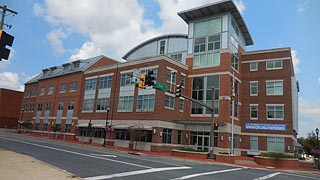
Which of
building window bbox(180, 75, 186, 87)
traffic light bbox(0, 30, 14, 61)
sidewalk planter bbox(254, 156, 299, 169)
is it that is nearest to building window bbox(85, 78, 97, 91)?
building window bbox(180, 75, 186, 87)

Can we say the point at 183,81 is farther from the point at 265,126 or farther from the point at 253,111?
the point at 265,126

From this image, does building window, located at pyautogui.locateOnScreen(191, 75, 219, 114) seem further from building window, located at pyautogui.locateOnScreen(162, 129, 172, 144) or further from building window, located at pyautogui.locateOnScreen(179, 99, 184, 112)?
building window, located at pyautogui.locateOnScreen(162, 129, 172, 144)

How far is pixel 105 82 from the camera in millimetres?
47219

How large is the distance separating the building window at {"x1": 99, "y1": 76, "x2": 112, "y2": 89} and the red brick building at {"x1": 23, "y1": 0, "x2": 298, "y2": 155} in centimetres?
17

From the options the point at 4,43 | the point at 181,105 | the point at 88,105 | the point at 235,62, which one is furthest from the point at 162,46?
the point at 4,43

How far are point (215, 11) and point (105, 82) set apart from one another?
68.4 feet

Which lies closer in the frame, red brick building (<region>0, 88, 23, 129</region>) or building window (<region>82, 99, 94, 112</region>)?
building window (<region>82, 99, 94, 112</region>)

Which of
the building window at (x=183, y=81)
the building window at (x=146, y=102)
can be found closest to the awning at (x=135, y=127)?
the building window at (x=146, y=102)

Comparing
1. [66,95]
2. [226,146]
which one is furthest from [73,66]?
[226,146]

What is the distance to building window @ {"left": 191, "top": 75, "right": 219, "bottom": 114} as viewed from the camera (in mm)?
39531

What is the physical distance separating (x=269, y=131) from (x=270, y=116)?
2180mm

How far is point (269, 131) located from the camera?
132 ft

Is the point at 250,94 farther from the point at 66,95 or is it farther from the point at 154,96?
the point at 66,95

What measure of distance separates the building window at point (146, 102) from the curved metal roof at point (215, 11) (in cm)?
1451
